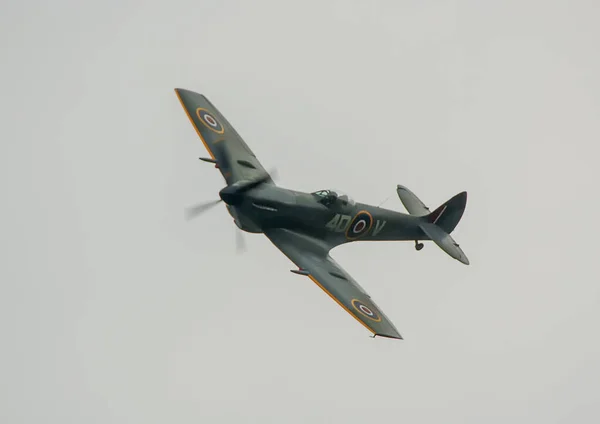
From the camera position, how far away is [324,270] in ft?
126

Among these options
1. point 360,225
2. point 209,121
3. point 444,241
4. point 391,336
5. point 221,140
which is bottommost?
point 391,336

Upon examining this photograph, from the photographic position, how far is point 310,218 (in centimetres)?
3925

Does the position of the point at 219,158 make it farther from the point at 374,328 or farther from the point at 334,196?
the point at 374,328

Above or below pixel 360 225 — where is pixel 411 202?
above

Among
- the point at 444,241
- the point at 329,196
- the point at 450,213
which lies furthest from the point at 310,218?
the point at 450,213

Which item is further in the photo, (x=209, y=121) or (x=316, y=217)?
(x=209, y=121)

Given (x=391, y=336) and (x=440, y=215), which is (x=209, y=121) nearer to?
(x=440, y=215)

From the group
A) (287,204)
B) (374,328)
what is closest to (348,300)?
(374,328)

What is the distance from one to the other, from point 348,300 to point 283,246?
11.3ft

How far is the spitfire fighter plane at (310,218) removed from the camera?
123 ft

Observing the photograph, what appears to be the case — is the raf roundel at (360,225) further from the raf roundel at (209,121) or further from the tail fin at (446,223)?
the raf roundel at (209,121)

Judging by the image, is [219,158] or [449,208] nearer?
[219,158]

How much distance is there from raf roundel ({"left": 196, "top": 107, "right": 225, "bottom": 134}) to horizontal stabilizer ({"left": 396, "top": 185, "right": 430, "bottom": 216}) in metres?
8.37

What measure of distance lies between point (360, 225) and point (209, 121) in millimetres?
7350
